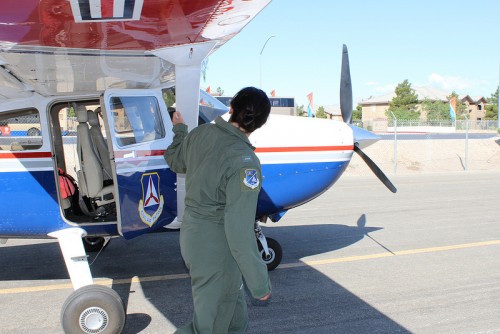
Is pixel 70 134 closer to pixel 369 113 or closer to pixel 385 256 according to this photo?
pixel 385 256

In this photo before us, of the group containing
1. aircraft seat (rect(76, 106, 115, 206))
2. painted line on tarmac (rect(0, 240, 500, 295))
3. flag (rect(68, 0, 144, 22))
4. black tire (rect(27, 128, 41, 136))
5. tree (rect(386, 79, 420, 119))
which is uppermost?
tree (rect(386, 79, 420, 119))

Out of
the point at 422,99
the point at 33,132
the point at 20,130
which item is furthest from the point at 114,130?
the point at 422,99

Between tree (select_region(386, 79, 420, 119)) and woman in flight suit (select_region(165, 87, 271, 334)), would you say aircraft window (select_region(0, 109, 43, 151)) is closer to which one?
woman in flight suit (select_region(165, 87, 271, 334))

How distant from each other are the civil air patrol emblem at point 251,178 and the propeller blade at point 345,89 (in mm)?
3240

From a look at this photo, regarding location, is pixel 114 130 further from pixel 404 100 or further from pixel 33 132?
pixel 404 100

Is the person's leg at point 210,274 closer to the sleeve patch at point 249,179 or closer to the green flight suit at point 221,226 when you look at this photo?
the green flight suit at point 221,226

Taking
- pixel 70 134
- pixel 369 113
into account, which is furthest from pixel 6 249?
pixel 369 113

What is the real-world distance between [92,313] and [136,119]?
1741 mm

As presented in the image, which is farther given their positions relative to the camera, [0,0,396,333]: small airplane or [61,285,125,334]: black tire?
[61,285,125,334]: black tire

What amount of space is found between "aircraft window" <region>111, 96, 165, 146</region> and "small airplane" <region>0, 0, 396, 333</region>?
0.01m

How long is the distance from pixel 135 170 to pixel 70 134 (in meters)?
1.54

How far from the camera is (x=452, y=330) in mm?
3908

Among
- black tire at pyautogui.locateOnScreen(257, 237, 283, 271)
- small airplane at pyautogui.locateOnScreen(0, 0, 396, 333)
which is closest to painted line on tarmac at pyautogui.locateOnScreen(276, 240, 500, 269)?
black tire at pyautogui.locateOnScreen(257, 237, 283, 271)

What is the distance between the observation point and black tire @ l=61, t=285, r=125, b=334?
12.5 feet
